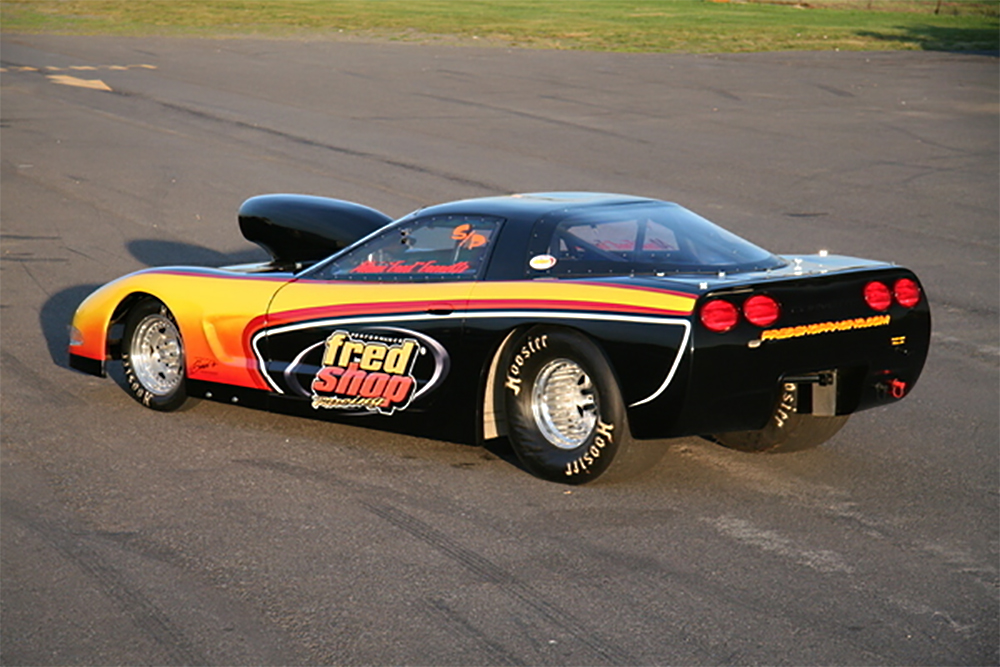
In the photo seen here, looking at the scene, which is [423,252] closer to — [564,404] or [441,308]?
[441,308]

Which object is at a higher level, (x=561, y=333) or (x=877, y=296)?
(x=877, y=296)

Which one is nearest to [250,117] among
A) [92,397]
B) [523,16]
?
[92,397]

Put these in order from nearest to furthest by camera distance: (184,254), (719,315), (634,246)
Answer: (719,315), (634,246), (184,254)

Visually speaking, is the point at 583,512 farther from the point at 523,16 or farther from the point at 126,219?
the point at 523,16

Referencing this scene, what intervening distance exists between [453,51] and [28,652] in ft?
98.8

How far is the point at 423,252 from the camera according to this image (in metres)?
7.06

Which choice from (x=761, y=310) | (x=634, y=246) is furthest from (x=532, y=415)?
(x=761, y=310)

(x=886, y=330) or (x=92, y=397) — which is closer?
(x=886, y=330)

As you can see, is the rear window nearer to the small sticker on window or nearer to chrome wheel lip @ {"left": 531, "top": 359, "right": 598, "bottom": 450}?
the small sticker on window

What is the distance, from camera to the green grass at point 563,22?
124 feet

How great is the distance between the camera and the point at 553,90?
86.2 feet

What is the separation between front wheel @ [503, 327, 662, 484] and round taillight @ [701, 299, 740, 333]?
53 cm

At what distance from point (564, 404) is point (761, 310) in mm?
1062
